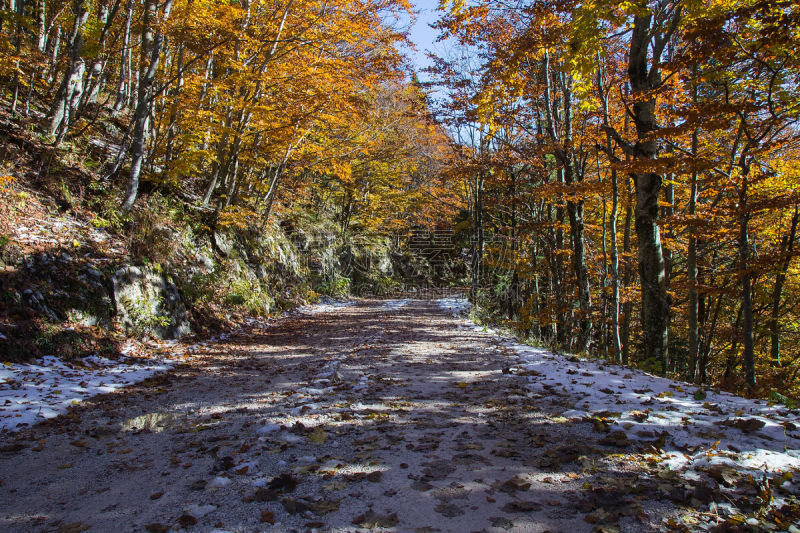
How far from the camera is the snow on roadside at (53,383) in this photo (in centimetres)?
430

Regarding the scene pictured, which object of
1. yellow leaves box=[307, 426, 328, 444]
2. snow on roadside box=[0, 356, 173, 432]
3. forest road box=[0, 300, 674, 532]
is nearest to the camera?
forest road box=[0, 300, 674, 532]

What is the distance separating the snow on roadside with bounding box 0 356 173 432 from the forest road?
26 centimetres

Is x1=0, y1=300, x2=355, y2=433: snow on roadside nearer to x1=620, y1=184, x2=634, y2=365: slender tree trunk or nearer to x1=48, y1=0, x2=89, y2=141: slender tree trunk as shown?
x1=48, y1=0, x2=89, y2=141: slender tree trunk

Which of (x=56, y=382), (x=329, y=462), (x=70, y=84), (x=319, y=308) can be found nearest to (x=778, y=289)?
(x=329, y=462)

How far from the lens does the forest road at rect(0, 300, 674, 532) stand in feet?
7.86

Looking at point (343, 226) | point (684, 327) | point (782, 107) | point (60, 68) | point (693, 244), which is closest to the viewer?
point (782, 107)

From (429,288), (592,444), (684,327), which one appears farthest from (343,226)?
(592,444)

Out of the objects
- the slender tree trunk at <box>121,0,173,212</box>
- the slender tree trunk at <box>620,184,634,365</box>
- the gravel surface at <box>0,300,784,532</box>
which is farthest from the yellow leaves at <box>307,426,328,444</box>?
the slender tree trunk at <box>620,184,634,365</box>

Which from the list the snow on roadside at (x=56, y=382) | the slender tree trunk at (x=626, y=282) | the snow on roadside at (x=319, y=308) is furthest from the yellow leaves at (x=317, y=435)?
the snow on roadside at (x=319, y=308)

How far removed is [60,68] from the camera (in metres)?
11.8

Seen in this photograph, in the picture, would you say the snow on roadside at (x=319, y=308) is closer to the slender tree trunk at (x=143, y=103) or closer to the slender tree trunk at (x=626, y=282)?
the slender tree trunk at (x=143, y=103)

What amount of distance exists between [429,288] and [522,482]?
29619 millimetres

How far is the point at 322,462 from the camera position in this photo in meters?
3.13

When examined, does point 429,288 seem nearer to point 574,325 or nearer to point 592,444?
point 574,325
